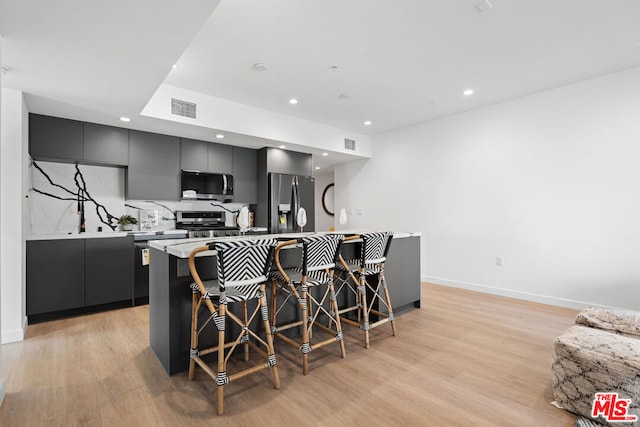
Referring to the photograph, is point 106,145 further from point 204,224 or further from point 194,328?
point 194,328

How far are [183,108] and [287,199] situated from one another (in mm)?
2074

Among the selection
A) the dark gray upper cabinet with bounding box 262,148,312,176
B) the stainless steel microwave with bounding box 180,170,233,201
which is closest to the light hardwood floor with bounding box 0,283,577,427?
the stainless steel microwave with bounding box 180,170,233,201

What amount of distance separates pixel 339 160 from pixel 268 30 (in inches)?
155

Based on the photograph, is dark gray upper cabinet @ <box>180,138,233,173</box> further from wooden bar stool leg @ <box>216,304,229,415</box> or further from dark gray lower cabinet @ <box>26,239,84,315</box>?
wooden bar stool leg @ <box>216,304,229,415</box>

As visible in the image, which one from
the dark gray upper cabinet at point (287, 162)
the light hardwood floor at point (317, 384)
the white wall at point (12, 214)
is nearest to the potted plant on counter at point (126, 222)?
the white wall at point (12, 214)

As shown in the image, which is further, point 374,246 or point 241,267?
point 374,246

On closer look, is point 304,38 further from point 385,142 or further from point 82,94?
point 385,142

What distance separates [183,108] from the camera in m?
3.71

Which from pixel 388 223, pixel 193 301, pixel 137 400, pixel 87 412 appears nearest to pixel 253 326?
pixel 193 301

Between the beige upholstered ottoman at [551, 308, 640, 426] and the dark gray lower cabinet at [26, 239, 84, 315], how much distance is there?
445 centimetres

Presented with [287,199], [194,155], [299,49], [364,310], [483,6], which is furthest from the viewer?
[287,199]

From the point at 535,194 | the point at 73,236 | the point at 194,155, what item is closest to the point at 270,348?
the point at 73,236

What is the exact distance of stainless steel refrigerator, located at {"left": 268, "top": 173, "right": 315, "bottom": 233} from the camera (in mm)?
4960

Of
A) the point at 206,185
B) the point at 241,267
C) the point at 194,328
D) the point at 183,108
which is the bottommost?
the point at 194,328
